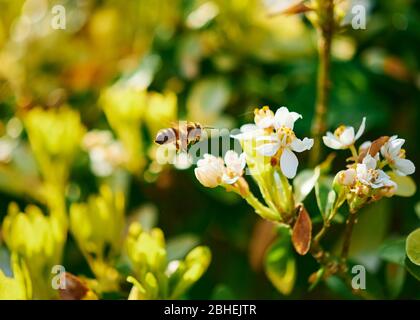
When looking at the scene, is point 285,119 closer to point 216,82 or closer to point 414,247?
point 414,247

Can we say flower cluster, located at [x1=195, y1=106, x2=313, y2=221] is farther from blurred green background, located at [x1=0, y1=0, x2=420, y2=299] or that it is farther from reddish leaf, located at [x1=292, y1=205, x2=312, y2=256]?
blurred green background, located at [x1=0, y1=0, x2=420, y2=299]

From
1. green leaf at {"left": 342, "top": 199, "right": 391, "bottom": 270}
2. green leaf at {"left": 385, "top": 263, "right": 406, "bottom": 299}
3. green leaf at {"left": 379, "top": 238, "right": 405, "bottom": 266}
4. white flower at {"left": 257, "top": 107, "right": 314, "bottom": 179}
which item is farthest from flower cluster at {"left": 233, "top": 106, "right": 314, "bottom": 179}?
green leaf at {"left": 342, "top": 199, "right": 391, "bottom": 270}

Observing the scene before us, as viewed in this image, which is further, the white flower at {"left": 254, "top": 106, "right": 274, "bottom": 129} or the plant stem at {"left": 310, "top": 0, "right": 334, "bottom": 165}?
the plant stem at {"left": 310, "top": 0, "right": 334, "bottom": 165}

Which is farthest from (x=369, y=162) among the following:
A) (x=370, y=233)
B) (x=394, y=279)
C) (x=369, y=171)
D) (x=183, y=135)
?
(x=370, y=233)

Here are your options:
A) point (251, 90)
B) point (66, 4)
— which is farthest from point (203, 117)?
point (66, 4)

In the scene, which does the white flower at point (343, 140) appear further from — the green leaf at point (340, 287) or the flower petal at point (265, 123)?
the green leaf at point (340, 287)

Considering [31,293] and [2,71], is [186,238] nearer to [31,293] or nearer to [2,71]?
[31,293]
